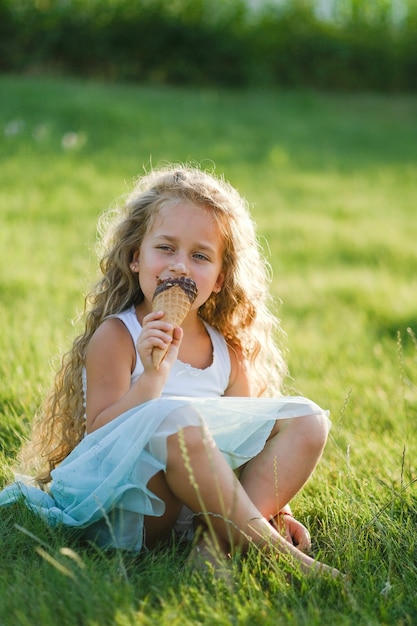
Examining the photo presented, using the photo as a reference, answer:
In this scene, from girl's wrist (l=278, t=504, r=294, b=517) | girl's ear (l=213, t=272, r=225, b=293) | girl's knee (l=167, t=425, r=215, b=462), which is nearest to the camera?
girl's knee (l=167, t=425, r=215, b=462)

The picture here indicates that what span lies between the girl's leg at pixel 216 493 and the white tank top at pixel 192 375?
0.44 meters

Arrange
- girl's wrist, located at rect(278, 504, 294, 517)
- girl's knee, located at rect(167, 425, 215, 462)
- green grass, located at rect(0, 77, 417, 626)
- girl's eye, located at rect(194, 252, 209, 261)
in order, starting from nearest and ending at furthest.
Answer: green grass, located at rect(0, 77, 417, 626) → girl's knee, located at rect(167, 425, 215, 462) → girl's wrist, located at rect(278, 504, 294, 517) → girl's eye, located at rect(194, 252, 209, 261)

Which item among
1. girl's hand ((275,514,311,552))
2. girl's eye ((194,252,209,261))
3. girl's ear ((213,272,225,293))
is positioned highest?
girl's eye ((194,252,209,261))

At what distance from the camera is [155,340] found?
2.59 metres

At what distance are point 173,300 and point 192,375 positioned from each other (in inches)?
15.4

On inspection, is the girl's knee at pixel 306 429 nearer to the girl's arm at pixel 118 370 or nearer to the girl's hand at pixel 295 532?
the girl's hand at pixel 295 532

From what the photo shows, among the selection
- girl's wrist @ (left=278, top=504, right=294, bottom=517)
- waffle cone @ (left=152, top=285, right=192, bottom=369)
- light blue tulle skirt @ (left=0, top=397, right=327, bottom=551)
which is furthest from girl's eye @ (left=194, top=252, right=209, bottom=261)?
girl's wrist @ (left=278, top=504, right=294, bottom=517)

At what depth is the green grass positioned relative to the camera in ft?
7.62

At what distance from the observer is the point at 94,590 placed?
2191 mm

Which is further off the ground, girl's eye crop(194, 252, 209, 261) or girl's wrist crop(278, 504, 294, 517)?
girl's eye crop(194, 252, 209, 261)

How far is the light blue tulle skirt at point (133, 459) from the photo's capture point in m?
2.50

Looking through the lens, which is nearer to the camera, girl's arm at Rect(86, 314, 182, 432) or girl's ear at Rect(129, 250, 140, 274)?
girl's arm at Rect(86, 314, 182, 432)

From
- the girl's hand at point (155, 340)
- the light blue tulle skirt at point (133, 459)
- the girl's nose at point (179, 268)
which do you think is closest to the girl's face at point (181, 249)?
the girl's nose at point (179, 268)

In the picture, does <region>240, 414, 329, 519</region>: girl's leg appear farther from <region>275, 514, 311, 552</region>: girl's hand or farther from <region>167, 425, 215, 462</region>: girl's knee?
<region>167, 425, 215, 462</region>: girl's knee
